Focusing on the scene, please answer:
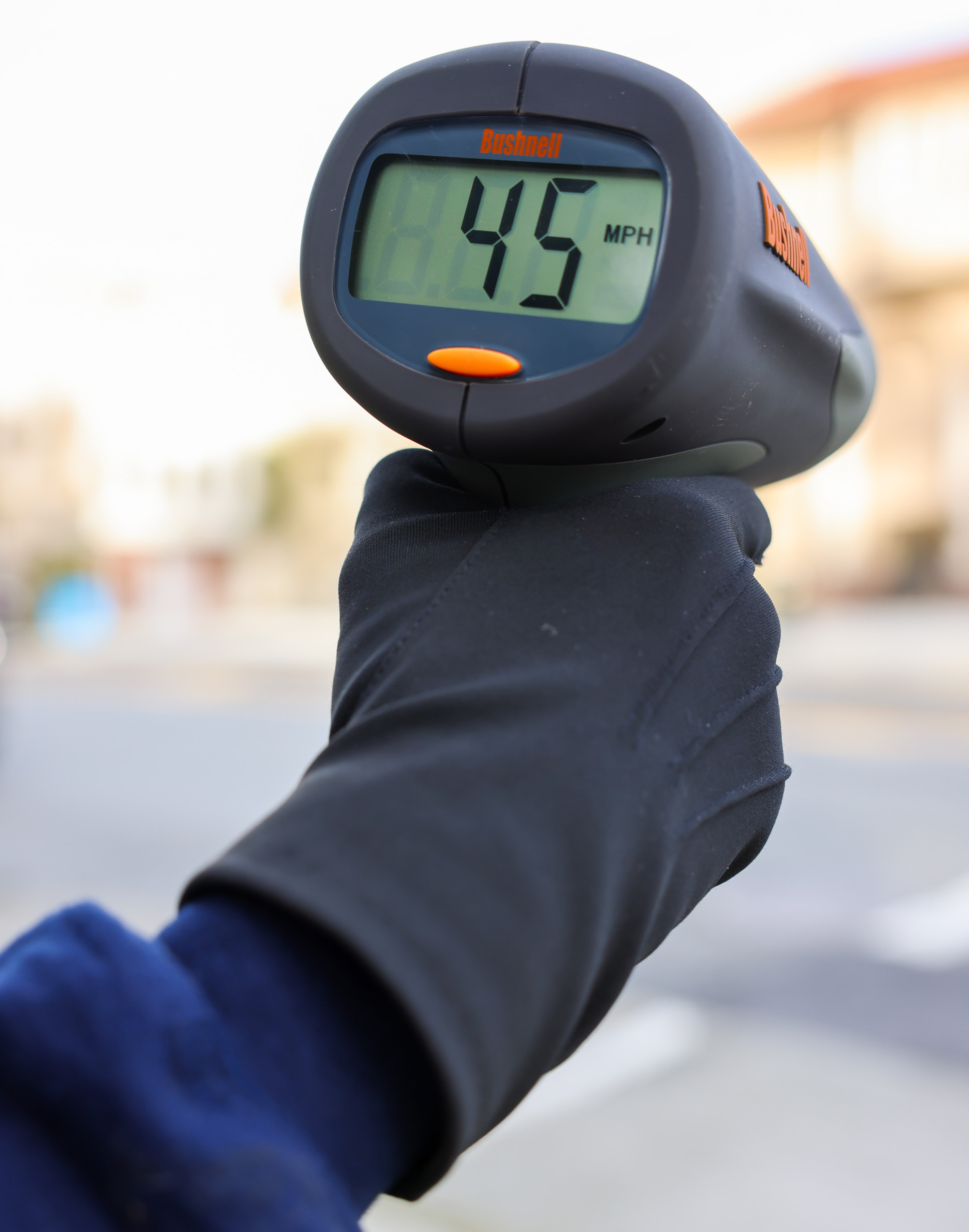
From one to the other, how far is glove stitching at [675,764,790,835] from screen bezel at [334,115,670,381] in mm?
296

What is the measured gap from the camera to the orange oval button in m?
0.80

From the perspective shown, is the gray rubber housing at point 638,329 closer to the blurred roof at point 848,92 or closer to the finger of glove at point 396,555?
the finger of glove at point 396,555

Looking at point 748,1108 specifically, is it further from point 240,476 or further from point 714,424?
point 240,476

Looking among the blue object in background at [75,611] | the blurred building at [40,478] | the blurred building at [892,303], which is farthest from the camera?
the blurred building at [40,478]

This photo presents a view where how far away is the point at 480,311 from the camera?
0.83 meters

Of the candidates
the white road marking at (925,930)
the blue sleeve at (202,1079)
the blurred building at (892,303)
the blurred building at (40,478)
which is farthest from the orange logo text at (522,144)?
the blurred building at (40,478)

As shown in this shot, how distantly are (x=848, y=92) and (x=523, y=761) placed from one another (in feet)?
60.7

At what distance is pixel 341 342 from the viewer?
836 millimetres

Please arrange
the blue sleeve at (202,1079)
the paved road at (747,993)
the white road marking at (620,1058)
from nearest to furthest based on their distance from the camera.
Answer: the blue sleeve at (202,1079), the paved road at (747,993), the white road marking at (620,1058)

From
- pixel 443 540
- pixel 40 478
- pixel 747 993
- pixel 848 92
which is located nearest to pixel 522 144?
pixel 443 540

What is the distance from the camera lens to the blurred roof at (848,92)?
15820mm

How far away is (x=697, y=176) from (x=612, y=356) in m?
0.12

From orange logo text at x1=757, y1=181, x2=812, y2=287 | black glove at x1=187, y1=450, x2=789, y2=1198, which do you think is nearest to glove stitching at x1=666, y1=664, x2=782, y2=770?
black glove at x1=187, y1=450, x2=789, y2=1198

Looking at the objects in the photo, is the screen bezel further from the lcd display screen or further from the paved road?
the paved road
